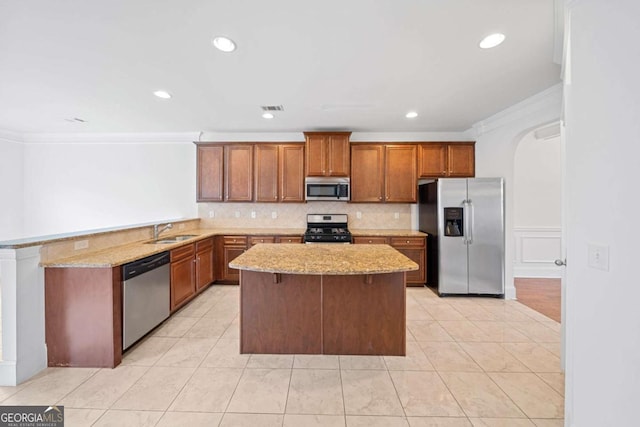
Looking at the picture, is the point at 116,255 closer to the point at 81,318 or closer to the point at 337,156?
the point at 81,318

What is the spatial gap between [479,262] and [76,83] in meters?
5.66

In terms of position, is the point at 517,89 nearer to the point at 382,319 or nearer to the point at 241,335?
the point at 382,319

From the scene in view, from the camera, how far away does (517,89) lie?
3.10 m

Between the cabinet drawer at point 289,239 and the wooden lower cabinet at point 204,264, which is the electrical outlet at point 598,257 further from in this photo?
the wooden lower cabinet at point 204,264

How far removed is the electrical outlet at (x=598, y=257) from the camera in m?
1.25

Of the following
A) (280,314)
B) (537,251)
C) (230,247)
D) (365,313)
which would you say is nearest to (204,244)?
(230,247)

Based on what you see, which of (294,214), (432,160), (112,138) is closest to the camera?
(432,160)

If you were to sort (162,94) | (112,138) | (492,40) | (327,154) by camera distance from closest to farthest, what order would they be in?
(492,40) < (162,94) < (327,154) < (112,138)

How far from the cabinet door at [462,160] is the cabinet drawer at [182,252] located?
4.34 m

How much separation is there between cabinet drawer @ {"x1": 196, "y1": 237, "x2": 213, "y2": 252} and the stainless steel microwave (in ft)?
5.75

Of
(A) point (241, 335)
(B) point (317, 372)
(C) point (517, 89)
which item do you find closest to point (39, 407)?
(A) point (241, 335)

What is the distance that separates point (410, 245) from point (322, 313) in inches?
96.6

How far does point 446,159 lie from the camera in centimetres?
462

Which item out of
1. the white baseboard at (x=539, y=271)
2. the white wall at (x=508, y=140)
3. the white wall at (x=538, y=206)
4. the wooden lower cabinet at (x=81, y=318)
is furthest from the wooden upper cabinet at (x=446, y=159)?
the wooden lower cabinet at (x=81, y=318)
